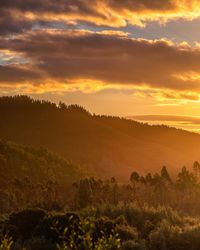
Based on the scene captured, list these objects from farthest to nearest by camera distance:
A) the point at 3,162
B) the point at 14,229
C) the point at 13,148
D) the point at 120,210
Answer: the point at 13,148 → the point at 3,162 → the point at 120,210 → the point at 14,229

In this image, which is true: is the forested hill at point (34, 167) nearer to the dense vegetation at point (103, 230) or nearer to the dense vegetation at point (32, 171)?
the dense vegetation at point (32, 171)

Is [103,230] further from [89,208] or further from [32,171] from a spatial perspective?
[32,171]

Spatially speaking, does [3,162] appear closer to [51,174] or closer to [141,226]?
[51,174]

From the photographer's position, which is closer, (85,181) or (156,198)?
(85,181)

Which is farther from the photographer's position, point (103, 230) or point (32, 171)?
point (32, 171)

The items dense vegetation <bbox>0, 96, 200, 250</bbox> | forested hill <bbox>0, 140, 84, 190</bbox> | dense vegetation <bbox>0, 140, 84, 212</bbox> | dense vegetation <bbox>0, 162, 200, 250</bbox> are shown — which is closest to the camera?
dense vegetation <bbox>0, 162, 200, 250</bbox>

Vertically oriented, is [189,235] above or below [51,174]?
above

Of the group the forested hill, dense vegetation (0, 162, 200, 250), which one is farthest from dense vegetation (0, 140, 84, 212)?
dense vegetation (0, 162, 200, 250)

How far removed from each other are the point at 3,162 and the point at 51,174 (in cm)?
1530

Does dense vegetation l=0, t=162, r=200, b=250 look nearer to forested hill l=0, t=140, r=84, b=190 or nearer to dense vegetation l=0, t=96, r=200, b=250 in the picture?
dense vegetation l=0, t=96, r=200, b=250

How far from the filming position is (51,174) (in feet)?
556

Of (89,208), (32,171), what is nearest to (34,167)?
(32,171)

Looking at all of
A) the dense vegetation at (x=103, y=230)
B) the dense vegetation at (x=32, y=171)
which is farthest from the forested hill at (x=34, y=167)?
the dense vegetation at (x=103, y=230)

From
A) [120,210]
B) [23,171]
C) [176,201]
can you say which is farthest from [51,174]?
[120,210]
